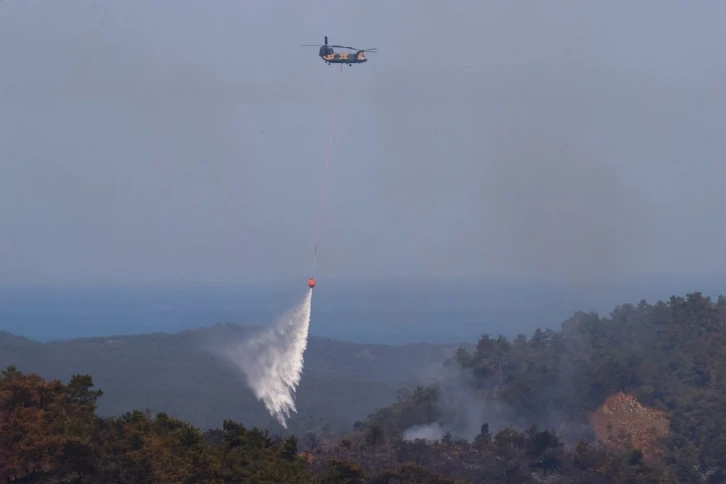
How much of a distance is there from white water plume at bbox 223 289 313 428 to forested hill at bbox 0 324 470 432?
4820 mm

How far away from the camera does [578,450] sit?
52.2 metres

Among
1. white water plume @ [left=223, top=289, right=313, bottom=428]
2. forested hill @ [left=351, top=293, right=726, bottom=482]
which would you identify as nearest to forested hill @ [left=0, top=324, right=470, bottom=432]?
white water plume @ [left=223, top=289, right=313, bottom=428]

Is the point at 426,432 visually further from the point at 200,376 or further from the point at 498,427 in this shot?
the point at 200,376

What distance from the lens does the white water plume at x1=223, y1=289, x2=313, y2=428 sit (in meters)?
65.1

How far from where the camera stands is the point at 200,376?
9994 centimetres

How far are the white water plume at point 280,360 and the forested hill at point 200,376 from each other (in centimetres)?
482

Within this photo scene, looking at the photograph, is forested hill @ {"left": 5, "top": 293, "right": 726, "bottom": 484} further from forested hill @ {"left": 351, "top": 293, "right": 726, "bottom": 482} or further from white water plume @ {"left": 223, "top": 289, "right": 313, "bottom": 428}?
white water plume @ {"left": 223, "top": 289, "right": 313, "bottom": 428}

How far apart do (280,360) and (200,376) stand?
3494 cm

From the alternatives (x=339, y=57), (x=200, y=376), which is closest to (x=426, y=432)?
(x=339, y=57)

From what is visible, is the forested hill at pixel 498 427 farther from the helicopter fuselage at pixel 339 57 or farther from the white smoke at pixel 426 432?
the helicopter fuselage at pixel 339 57

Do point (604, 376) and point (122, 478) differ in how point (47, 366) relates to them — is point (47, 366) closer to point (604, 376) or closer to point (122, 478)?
point (604, 376)

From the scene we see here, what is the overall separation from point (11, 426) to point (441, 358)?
323 ft

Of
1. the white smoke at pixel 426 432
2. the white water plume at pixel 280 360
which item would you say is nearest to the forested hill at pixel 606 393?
the white smoke at pixel 426 432

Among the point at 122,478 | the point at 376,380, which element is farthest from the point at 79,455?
the point at 376,380
